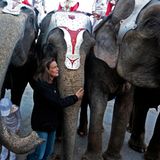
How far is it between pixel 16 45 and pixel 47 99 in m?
0.30

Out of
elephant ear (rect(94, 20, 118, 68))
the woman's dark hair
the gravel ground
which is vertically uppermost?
elephant ear (rect(94, 20, 118, 68))

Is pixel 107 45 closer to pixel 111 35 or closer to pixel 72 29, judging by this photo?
pixel 111 35

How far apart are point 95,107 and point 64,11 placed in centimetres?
56

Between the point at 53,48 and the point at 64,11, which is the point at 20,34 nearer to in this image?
the point at 53,48

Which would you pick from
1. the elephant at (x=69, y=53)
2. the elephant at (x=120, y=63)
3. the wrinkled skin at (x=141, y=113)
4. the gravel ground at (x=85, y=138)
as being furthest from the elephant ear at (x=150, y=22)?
the gravel ground at (x=85, y=138)

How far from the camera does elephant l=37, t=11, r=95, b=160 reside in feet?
6.77

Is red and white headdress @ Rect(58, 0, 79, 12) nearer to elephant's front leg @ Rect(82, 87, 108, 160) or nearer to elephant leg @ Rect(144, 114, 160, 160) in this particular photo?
elephant's front leg @ Rect(82, 87, 108, 160)

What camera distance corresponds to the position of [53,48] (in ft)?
7.03

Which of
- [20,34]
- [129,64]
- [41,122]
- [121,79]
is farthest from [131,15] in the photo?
[41,122]

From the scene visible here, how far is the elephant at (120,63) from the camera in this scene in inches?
76.2

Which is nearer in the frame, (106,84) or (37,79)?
(37,79)

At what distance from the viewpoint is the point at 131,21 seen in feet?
6.64

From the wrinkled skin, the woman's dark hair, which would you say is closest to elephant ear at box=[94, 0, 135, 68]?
the woman's dark hair

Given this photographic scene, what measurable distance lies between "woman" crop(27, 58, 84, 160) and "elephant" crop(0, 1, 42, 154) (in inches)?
5.9
